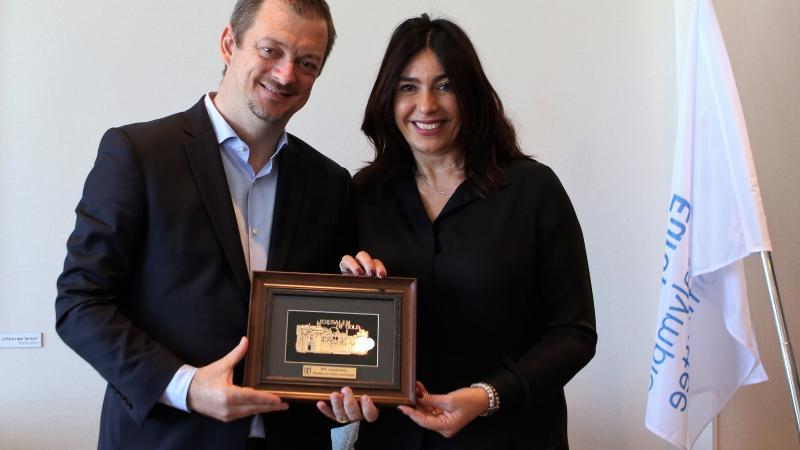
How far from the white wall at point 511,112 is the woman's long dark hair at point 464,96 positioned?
931mm

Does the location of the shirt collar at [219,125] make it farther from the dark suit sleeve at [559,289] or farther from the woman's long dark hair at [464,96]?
the dark suit sleeve at [559,289]

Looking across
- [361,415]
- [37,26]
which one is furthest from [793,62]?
[37,26]

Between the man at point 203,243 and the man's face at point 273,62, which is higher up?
the man's face at point 273,62

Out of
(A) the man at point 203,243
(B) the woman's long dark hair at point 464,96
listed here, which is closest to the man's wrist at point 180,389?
(A) the man at point 203,243

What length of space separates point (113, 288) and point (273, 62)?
692mm

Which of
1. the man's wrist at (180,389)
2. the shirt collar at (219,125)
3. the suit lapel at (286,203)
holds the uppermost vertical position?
the shirt collar at (219,125)

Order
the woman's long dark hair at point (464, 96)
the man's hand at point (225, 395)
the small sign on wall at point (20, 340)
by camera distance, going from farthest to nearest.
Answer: the small sign on wall at point (20, 340) → the woman's long dark hair at point (464, 96) → the man's hand at point (225, 395)

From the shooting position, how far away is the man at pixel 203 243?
63.9 inches

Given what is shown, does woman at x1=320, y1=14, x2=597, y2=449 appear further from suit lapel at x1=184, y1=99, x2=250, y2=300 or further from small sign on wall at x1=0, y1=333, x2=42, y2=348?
small sign on wall at x1=0, y1=333, x2=42, y2=348

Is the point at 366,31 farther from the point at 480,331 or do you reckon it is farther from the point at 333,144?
the point at 480,331

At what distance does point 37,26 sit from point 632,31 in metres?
2.46

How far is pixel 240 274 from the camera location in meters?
1.76

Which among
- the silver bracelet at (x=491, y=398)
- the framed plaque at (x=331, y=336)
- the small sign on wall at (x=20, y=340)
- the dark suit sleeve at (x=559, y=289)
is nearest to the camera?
the framed plaque at (x=331, y=336)

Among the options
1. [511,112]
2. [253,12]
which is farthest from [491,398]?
[511,112]
